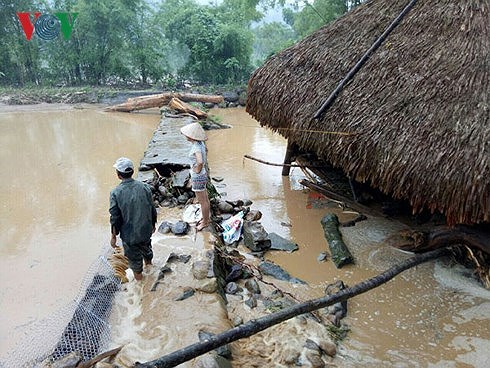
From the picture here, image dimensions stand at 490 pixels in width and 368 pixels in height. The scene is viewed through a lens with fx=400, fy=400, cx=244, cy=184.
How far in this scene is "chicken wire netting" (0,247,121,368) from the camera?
3.51 metres

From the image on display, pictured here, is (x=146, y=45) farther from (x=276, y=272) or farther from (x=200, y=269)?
(x=200, y=269)

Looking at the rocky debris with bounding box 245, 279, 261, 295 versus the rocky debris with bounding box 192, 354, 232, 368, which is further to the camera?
the rocky debris with bounding box 245, 279, 261, 295

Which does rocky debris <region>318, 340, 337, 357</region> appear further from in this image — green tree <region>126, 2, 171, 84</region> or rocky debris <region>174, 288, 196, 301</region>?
green tree <region>126, 2, 171, 84</region>

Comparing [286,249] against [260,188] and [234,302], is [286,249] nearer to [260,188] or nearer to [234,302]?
[234,302]

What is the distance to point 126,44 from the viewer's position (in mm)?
26359

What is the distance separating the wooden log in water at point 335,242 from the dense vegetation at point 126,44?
768 inches

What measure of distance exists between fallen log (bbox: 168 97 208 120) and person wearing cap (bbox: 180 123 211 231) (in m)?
10.9

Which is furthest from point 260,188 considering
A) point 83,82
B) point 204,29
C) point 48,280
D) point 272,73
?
point 83,82

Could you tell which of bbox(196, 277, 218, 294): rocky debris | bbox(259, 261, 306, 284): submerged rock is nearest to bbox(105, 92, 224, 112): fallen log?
bbox(259, 261, 306, 284): submerged rock

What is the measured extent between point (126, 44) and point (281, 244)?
78.9ft

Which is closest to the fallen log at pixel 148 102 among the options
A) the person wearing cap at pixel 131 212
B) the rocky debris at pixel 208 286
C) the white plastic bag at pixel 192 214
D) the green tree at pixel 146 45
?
the green tree at pixel 146 45

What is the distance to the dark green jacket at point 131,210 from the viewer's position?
4.31 metres

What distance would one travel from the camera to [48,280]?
5.26 metres

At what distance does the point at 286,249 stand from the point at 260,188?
2.81 metres
